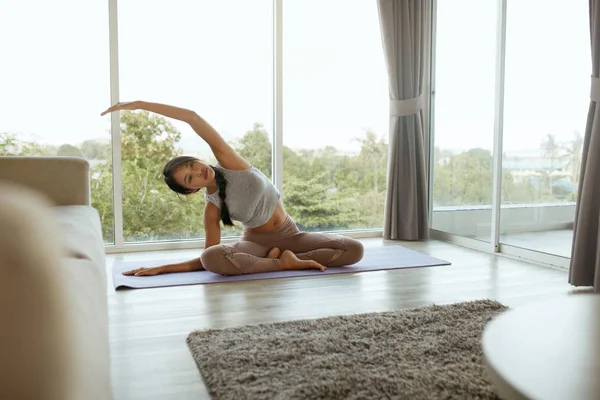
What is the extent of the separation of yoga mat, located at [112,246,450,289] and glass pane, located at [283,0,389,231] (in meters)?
0.90

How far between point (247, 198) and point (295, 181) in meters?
1.44

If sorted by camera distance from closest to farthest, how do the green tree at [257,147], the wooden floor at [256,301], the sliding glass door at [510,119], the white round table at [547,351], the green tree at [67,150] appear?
1. the white round table at [547,351]
2. the wooden floor at [256,301]
3. the sliding glass door at [510,119]
4. the green tree at [67,150]
5. the green tree at [257,147]

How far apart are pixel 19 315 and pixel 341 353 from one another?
1.47 m

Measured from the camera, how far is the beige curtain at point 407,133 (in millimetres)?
4773

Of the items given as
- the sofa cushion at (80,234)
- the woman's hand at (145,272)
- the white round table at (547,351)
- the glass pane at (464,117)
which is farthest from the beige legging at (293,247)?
the white round table at (547,351)

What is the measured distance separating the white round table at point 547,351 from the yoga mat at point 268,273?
2.15 m

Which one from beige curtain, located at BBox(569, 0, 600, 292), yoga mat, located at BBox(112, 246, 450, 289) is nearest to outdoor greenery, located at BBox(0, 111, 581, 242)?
beige curtain, located at BBox(569, 0, 600, 292)

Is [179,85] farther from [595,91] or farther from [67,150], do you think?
[595,91]

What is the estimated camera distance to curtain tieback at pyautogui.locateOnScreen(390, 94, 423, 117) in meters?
4.80

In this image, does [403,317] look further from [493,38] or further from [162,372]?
[493,38]

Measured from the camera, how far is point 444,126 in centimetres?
483

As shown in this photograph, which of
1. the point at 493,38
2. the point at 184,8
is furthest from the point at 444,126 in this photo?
the point at 184,8

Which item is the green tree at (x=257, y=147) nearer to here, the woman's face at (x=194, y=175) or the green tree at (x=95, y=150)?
the green tree at (x=95, y=150)

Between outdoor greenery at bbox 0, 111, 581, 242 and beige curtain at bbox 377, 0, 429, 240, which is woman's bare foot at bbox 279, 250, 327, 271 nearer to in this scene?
outdoor greenery at bbox 0, 111, 581, 242
